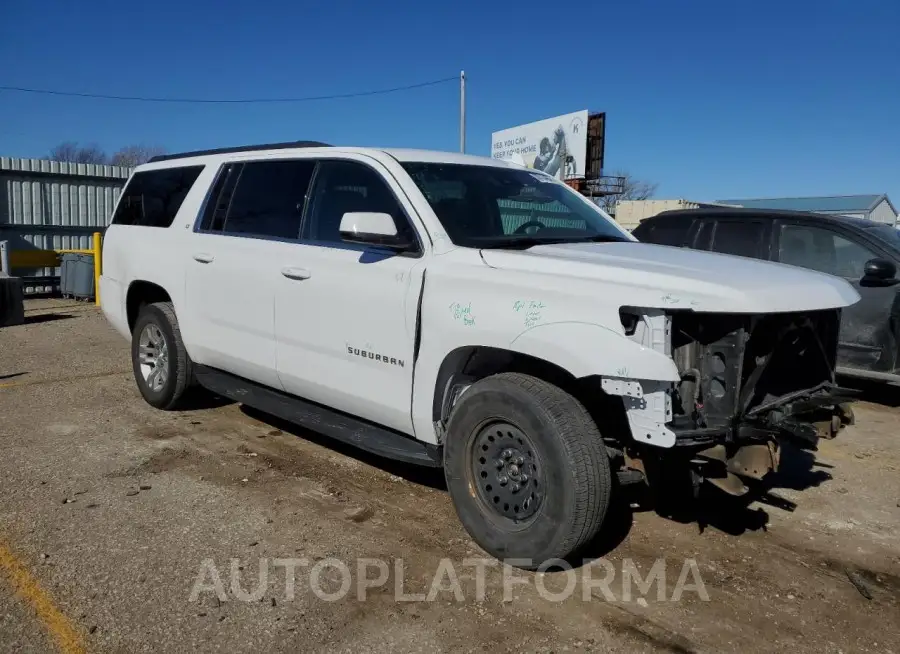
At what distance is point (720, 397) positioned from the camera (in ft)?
10.5

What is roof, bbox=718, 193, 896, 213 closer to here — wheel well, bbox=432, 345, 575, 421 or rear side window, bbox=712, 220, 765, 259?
rear side window, bbox=712, 220, 765, 259

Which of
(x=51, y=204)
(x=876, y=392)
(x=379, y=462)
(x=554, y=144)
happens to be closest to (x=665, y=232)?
(x=876, y=392)

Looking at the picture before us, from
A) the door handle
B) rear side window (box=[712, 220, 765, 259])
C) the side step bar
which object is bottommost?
the side step bar

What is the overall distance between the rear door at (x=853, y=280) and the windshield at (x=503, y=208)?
3.02m

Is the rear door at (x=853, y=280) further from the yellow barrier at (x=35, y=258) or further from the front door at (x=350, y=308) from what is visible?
the yellow barrier at (x=35, y=258)

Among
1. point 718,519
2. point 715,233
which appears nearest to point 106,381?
point 718,519

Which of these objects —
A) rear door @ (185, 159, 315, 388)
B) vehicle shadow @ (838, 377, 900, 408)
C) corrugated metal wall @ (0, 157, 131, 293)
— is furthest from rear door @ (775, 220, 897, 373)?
corrugated metal wall @ (0, 157, 131, 293)

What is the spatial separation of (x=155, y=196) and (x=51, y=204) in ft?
41.6

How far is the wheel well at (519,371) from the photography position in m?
3.55

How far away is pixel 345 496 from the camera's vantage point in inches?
171

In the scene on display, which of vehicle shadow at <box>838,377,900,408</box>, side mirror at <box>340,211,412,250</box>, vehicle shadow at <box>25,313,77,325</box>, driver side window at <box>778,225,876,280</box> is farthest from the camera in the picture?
vehicle shadow at <box>25,313,77,325</box>

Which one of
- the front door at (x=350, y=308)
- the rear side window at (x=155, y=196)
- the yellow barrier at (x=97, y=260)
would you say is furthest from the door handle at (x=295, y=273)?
the yellow barrier at (x=97, y=260)

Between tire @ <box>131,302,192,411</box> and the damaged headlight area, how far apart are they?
3.67m

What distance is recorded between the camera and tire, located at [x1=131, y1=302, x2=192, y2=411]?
5.61 meters
